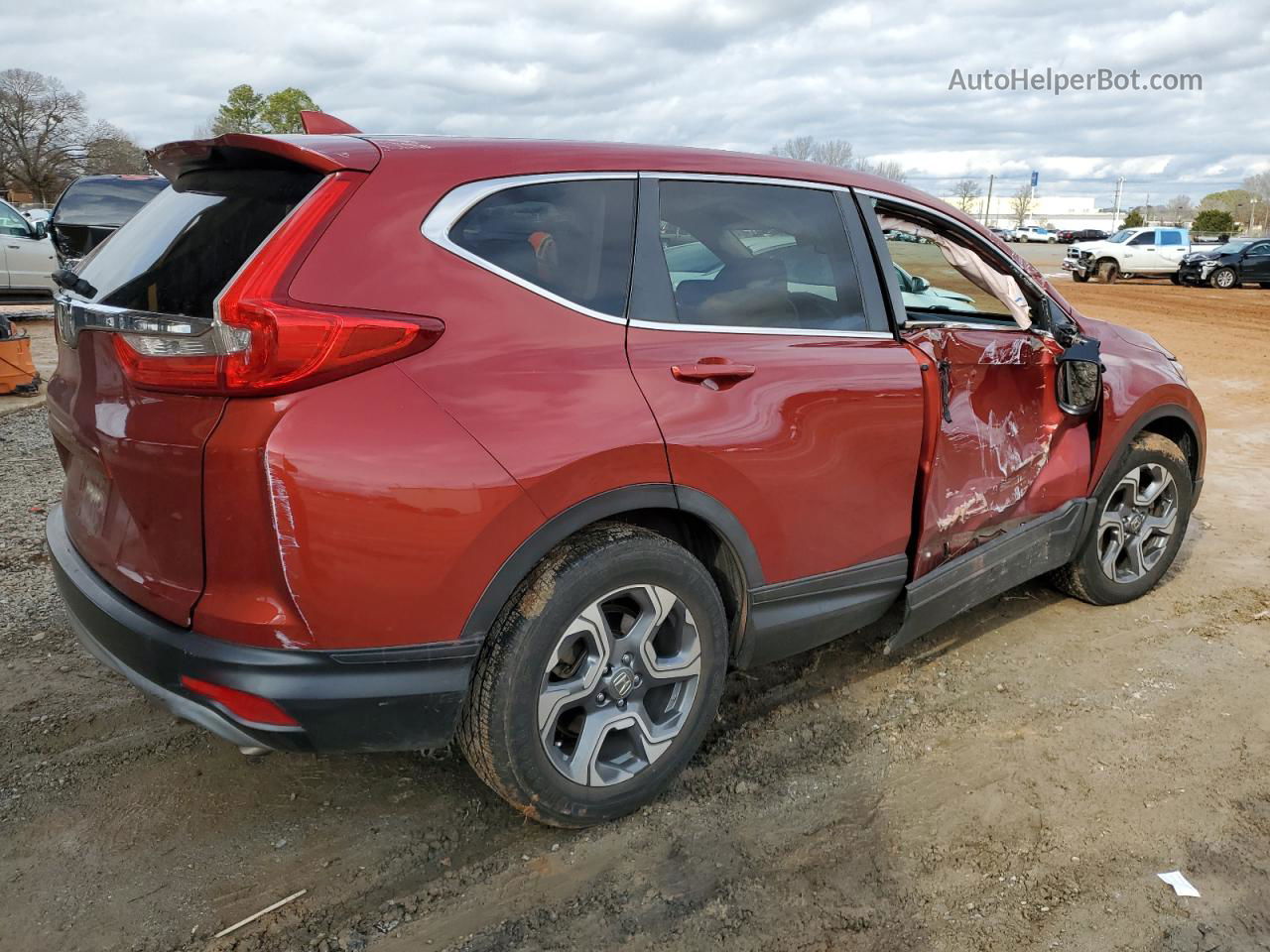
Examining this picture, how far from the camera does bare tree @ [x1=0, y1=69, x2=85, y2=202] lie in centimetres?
6862

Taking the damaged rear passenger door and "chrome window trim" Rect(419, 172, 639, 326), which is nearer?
"chrome window trim" Rect(419, 172, 639, 326)

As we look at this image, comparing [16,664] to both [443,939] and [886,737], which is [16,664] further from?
[886,737]

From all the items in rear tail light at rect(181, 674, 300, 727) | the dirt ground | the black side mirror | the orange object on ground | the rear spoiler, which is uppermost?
the rear spoiler

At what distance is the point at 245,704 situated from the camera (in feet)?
7.31

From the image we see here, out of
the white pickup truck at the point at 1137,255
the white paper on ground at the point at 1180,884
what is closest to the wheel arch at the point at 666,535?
the white paper on ground at the point at 1180,884

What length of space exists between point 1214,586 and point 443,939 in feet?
13.3

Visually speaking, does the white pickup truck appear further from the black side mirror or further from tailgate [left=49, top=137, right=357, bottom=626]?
tailgate [left=49, top=137, right=357, bottom=626]

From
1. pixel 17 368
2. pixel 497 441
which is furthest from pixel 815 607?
pixel 17 368

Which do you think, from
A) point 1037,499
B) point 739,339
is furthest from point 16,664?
point 1037,499

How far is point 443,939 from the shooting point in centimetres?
238

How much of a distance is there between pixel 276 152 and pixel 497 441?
2.88 feet

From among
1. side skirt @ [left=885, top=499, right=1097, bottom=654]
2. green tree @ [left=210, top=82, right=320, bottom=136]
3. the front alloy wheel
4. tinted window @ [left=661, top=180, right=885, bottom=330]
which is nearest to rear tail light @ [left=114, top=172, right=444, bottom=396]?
tinted window @ [left=661, top=180, right=885, bottom=330]

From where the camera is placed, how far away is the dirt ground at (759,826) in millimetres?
2430

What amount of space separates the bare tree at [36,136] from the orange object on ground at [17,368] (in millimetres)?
69739
